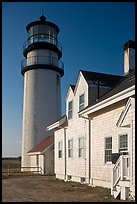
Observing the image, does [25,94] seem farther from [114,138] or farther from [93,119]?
[114,138]

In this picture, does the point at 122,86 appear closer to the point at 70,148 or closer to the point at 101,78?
the point at 101,78

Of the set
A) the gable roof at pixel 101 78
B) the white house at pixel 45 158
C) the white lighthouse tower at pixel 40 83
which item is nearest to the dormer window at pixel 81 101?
the gable roof at pixel 101 78

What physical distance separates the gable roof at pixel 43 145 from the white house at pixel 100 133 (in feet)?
17.3

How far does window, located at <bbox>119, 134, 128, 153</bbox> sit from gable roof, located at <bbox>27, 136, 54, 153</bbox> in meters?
15.9

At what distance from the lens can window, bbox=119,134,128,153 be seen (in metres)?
13.5

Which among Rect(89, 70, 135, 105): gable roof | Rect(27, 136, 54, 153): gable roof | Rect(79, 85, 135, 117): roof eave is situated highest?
Rect(89, 70, 135, 105): gable roof

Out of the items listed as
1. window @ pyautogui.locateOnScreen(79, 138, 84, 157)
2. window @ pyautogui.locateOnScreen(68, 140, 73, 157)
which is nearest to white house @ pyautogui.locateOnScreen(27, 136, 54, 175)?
window @ pyautogui.locateOnScreen(68, 140, 73, 157)

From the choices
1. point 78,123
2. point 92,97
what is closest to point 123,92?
point 92,97

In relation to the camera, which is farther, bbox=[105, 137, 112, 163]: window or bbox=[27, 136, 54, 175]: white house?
bbox=[27, 136, 54, 175]: white house

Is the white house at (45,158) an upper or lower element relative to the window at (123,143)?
lower

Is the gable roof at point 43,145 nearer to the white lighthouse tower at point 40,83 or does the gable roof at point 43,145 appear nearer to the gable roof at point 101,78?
the white lighthouse tower at point 40,83

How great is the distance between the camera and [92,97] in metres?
18.6

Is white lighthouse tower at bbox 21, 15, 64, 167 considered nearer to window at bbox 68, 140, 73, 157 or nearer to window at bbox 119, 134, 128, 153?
window at bbox 68, 140, 73, 157

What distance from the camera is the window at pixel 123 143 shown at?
533 inches
